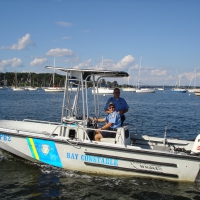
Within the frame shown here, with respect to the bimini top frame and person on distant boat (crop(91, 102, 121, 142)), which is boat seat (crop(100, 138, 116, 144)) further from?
the bimini top frame

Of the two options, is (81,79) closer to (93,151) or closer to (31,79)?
(93,151)

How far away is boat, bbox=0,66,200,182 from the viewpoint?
8.18m

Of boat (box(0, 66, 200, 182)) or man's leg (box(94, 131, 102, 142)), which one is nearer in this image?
boat (box(0, 66, 200, 182))

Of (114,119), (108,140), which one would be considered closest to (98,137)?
(108,140)

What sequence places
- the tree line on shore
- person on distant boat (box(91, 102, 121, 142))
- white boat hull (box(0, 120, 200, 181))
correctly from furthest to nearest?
the tree line on shore < person on distant boat (box(91, 102, 121, 142)) < white boat hull (box(0, 120, 200, 181))

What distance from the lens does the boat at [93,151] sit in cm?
818

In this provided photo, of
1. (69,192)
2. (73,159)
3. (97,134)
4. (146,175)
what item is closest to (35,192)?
(69,192)

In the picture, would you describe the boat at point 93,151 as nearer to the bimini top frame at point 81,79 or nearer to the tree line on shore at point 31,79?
the bimini top frame at point 81,79

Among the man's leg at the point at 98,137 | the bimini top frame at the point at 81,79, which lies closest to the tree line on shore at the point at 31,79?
the bimini top frame at the point at 81,79

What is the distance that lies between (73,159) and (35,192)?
1564mm

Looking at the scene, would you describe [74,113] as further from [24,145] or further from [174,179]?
[174,179]

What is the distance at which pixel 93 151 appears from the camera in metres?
8.62

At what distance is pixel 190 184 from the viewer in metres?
8.30

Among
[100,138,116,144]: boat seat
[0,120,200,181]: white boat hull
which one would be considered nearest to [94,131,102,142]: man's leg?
[100,138,116,144]: boat seat
